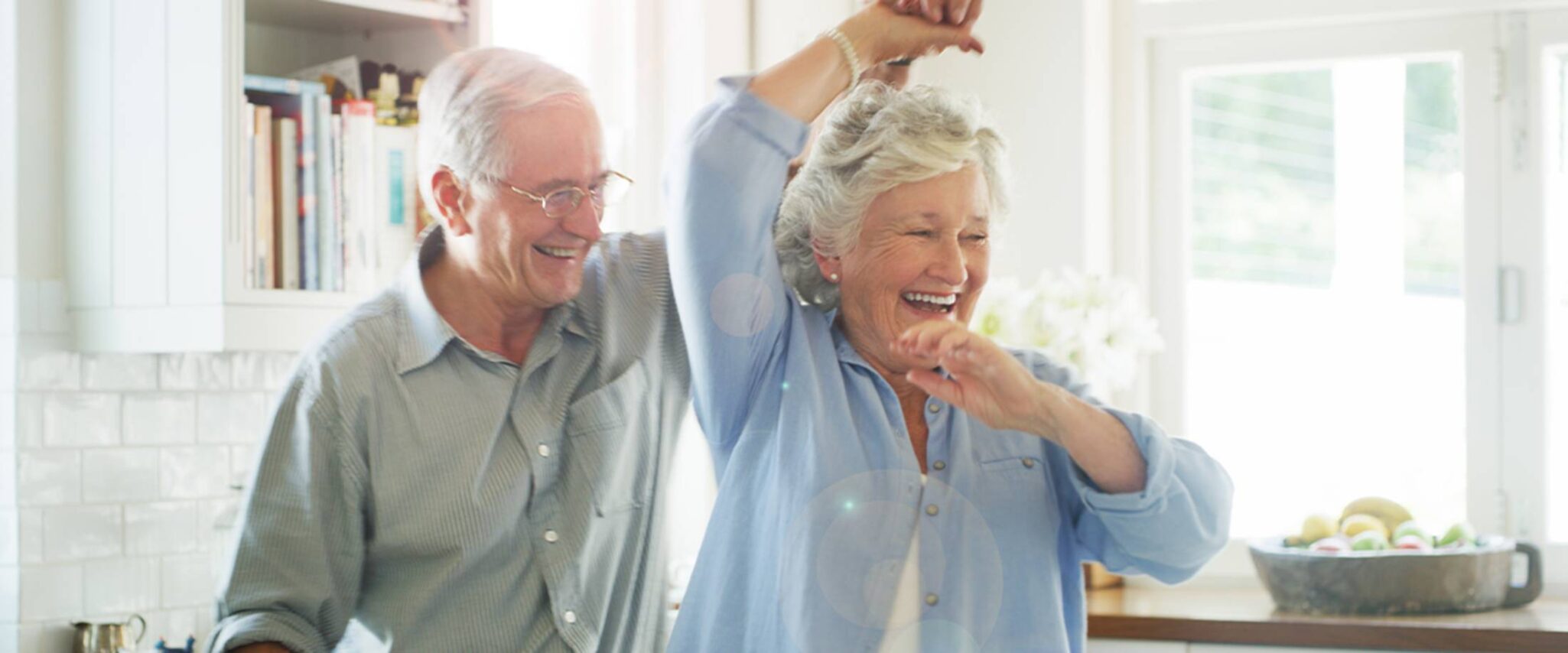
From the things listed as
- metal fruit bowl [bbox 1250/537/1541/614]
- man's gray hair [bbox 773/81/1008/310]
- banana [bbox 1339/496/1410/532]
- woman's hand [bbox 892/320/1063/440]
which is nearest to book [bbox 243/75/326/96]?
man's gray hair [bbox 773/81/1008/310]

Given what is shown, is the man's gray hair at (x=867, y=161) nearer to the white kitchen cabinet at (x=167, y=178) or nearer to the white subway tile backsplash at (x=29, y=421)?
the white kitchen cabinet at (x=167, y=178)

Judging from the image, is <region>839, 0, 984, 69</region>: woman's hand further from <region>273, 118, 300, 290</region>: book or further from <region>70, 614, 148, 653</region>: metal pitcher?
<region>70, 614, 148, 653</region>: metal pitcher

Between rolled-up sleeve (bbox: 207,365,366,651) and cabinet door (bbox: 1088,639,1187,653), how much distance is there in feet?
6.11

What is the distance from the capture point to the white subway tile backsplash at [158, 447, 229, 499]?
235 centimetres

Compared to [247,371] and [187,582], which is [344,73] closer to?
[247,371]

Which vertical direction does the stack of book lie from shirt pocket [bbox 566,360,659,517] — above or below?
above

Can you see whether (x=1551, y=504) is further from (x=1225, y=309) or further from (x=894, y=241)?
(x=894, y=241)

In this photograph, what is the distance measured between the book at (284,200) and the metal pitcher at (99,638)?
1.85ft

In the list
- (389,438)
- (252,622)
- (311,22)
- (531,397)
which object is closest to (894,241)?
(531,397)

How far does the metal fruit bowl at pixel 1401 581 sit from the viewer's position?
296 cm

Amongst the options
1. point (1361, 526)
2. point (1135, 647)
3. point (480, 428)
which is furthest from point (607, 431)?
point (1361, 526)

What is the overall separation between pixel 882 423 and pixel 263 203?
111 cm

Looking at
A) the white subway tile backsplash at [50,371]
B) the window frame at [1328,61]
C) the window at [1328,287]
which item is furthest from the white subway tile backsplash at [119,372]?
the window at [1328,287]

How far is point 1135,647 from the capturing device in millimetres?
3031
